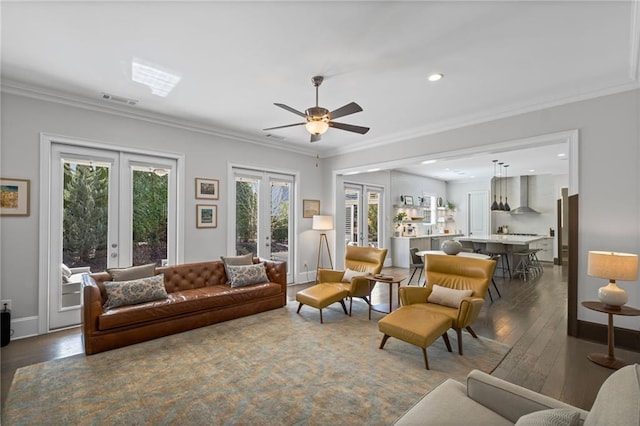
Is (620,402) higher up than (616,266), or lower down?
lower down

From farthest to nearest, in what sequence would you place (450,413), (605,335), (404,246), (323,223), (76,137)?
(404,246)
(323,223)
(76,137)
(605,335)
(450,413)

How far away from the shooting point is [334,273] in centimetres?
482

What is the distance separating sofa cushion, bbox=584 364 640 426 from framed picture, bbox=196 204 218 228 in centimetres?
499

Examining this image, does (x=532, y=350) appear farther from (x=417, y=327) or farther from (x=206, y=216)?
(x=206, y=216)

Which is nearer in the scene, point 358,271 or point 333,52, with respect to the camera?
point 333,52

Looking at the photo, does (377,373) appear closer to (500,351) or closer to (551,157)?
(500,351)

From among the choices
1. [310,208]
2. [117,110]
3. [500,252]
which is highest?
[117,110]

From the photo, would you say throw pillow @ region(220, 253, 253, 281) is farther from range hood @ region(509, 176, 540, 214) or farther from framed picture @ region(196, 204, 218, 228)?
range hood @ region(509, 176, 540, 214)

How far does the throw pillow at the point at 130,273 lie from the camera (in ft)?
12.2

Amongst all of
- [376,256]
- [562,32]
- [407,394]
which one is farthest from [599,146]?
[407,394]

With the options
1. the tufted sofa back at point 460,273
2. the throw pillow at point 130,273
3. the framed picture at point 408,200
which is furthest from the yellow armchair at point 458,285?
the framed picture at point 408,200

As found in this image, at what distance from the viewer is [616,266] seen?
2830 mm

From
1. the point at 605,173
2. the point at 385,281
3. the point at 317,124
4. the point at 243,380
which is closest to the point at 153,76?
the point at 317,124

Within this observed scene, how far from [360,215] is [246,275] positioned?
425 centimetres
